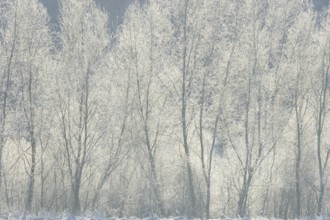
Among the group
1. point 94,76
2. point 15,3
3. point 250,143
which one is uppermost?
point 15,3

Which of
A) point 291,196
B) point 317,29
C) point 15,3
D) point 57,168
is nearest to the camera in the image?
point 15,3

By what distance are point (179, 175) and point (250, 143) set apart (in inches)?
388

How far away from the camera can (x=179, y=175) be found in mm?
34156

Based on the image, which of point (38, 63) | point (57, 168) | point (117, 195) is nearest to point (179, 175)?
point (117, 195)

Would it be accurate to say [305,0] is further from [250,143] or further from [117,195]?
[117,195]

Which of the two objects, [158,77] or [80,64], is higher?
[80,64]

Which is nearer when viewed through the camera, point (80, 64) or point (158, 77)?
point (80, 64)

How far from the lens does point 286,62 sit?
27109mm

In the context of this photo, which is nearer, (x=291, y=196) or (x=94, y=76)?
(x=94, y=76)

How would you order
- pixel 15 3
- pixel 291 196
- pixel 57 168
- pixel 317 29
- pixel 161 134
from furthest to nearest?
1. pixel 291 196
2. pixel 57 168
3. pixel 317 29
4. pixel 161 134
5. pixel 15 3

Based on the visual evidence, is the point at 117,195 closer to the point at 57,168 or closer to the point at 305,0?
the point at 57,168

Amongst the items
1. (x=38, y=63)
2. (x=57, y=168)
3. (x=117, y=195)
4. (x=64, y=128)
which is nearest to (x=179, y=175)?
(x=117, y=195)

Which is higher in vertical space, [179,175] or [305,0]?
[305,0]

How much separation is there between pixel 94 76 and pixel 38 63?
3056 millimetres
